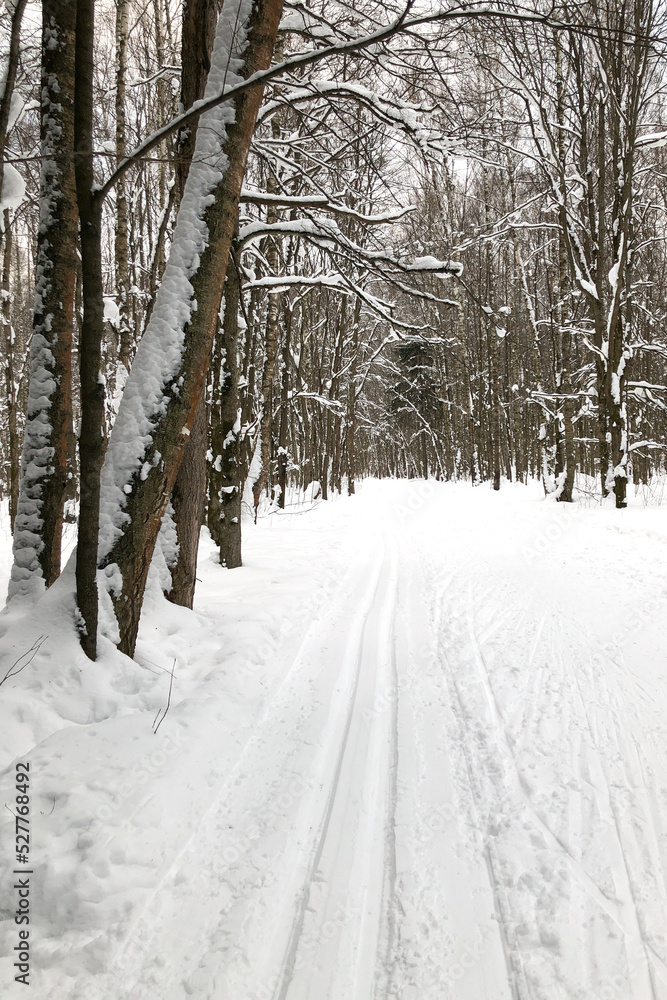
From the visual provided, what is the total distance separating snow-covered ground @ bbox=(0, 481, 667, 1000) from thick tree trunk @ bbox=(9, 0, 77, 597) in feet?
2.04

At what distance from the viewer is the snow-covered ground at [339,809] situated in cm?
160

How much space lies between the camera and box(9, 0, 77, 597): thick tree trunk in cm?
337

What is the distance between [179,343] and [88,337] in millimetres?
657

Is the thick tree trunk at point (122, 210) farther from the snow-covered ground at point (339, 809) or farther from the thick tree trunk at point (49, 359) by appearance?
the snow-covered ground at point (339, 809)

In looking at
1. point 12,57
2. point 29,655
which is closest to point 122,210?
point 12,57

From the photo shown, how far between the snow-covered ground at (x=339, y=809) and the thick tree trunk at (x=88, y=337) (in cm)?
25

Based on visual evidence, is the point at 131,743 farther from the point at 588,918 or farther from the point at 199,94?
the point at 199,94

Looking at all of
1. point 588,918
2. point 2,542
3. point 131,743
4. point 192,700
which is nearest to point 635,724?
point 588,918

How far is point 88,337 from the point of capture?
8.66ft

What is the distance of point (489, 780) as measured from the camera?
250 centimetres

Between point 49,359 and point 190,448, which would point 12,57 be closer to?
point 49,359

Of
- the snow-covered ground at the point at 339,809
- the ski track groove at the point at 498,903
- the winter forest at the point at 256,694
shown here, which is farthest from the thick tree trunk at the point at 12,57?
the ski track groove at the point at 498,903

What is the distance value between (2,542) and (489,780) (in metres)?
9.81

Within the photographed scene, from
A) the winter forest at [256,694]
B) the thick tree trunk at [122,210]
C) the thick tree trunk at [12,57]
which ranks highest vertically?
the thick tree trunk at [122,210]
